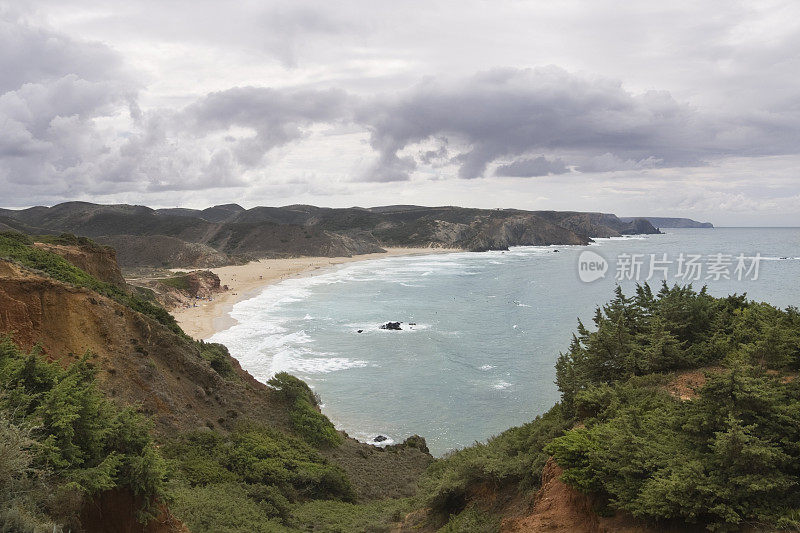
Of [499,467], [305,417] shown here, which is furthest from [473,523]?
[305,417]

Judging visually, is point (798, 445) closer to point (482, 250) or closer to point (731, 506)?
point (731, 506)

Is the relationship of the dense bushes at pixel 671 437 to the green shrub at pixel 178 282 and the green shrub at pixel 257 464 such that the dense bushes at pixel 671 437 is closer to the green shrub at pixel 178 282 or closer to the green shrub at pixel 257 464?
the green shrub at pixel 257 464

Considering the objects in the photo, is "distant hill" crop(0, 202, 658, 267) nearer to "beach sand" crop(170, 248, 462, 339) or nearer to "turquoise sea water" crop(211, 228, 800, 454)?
"beach sand" crop(170, 248, 462, 339)

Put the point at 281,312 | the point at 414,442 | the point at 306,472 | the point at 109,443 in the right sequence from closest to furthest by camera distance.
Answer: the point at 109,443, the point at 306,472, the point at 414,442, the point at 281,312

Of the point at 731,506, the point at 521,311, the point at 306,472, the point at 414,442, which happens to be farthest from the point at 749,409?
the point at 521,311

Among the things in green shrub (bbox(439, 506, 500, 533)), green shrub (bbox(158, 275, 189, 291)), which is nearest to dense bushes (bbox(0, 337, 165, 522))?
green shrub (bbox(439, 506, 500, 533))

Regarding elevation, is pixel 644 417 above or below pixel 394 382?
above

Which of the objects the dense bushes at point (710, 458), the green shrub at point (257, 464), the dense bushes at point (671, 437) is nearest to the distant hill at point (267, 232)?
the green shrub at point (257, 464)
